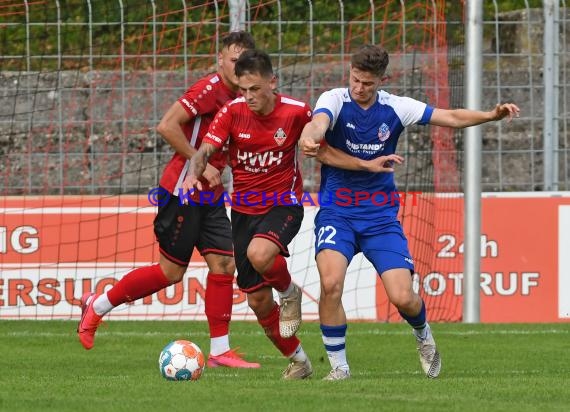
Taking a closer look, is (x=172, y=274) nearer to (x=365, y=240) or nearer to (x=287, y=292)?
(x=287, y=292)

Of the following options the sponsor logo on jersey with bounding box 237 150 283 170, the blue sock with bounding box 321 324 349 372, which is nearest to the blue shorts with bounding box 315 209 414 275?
the blue sock with bounding box 321 324 349 372

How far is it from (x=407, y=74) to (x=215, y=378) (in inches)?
246

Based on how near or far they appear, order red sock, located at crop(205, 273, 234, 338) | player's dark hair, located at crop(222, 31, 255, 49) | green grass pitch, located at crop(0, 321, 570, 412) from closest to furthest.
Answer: green grass pitch, located at crop(0, 321, 570, 412), player's dark hair, located at crop(222, 31, 255, 49), red sock, located at crop(205, 273, 234, 338)

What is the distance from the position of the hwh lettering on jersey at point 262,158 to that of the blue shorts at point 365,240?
52cm

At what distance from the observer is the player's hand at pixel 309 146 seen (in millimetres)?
7340

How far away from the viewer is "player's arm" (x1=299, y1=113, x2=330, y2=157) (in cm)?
735

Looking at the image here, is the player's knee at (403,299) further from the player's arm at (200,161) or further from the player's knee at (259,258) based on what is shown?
the player's arm at (200,161)

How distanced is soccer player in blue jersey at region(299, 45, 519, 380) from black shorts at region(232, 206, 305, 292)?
27cm

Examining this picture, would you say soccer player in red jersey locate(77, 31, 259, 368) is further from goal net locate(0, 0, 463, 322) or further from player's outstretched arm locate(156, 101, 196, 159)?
goal net locate(0, 0, 463, 322)

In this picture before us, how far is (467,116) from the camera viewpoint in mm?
8086

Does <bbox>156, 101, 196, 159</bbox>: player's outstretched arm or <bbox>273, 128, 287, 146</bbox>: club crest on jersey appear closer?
<bbox>273, 128, 287, 146</bbox>: club crest on jersey

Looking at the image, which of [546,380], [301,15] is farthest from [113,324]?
[546,380]

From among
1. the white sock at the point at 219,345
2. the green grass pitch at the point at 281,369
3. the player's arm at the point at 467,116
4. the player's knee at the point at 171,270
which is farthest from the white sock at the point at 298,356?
the player's arm at the point at 467,116

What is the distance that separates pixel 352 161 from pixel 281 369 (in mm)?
1758
